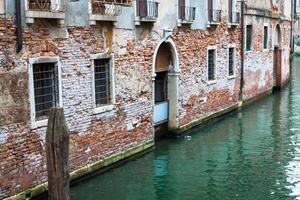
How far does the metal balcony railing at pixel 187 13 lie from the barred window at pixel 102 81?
12.6 ft

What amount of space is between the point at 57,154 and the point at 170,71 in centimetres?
825

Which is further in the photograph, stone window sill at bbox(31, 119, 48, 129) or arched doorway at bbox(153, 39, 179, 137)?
arched doorway at bbox(153, 39, 179, 137)

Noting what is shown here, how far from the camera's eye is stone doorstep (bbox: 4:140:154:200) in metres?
7.85

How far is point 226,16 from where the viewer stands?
653 inches

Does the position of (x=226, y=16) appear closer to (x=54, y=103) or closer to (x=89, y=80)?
(x=89, y=80)

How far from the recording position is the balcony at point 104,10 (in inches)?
359

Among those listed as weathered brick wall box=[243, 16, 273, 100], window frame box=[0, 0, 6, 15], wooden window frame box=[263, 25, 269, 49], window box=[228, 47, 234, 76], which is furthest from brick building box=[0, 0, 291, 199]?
wooden window frame box=[263, 25, 269, 49]

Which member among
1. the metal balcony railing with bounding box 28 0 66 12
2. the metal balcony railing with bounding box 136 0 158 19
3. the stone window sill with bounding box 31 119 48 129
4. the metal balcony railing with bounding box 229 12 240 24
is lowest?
the stone window sill with bounding box 31 119 48 129

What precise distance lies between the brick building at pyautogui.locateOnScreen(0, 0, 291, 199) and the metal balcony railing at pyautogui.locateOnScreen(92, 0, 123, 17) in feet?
0.06

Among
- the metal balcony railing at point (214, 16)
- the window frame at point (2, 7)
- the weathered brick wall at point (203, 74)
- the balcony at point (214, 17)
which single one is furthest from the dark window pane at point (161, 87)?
the window frame at point (2, 7)

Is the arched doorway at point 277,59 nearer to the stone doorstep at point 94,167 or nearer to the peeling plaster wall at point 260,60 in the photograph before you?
the peeling plaster wall at point 260,60

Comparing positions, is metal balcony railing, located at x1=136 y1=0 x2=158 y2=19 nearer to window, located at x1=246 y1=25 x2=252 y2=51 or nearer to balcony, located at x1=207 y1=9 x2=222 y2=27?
balcony, located at x1=207 y1=9 x2=222 y2=27

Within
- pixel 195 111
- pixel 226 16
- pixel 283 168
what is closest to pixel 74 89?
pixel 283 168

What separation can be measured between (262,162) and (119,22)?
4294 mm
